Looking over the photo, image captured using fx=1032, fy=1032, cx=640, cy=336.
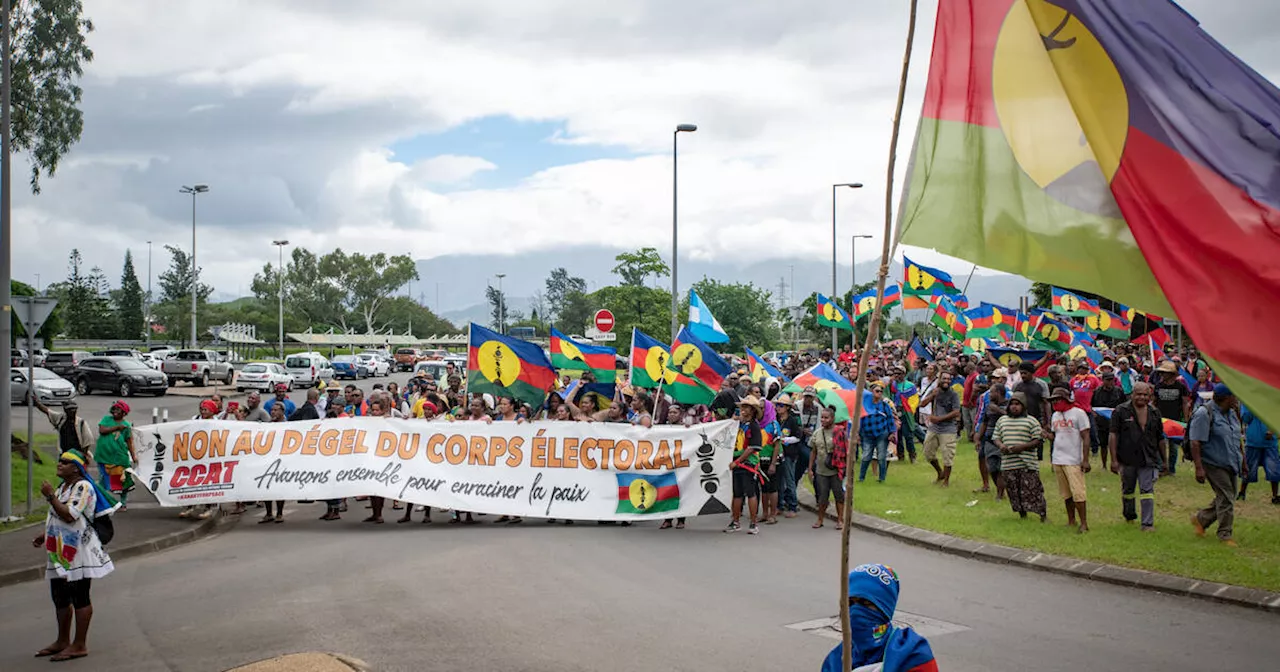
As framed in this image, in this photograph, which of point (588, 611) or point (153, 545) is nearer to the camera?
point (588, 611)

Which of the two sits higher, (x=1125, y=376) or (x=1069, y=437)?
(x=1125, y=376)

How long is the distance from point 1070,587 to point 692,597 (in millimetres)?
3851

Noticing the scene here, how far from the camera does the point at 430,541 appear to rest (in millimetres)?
13648

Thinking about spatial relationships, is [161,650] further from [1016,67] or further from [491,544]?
[1016,67]

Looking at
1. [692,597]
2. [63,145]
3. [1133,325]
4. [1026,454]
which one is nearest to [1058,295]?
[1133,325]

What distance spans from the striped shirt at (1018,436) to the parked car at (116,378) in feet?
126

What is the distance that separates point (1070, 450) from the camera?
42.9 feet

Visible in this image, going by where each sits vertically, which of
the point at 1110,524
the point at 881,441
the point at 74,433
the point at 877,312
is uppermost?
the point at 877,312

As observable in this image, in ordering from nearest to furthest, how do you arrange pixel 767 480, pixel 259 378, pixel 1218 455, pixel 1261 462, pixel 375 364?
pixel 1218 455
pixel 1261 462
pixel 767 480
pixel 259 378
pixel 375 364

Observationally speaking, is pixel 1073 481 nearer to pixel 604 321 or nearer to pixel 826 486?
pixel 826 486

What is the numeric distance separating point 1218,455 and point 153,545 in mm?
13313

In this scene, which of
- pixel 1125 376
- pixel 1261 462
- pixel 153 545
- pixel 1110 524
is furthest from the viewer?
pixel 1125 376

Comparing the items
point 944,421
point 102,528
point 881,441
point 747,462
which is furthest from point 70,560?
point 944,421

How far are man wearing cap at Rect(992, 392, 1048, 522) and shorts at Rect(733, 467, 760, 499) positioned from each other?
3.40 metres
